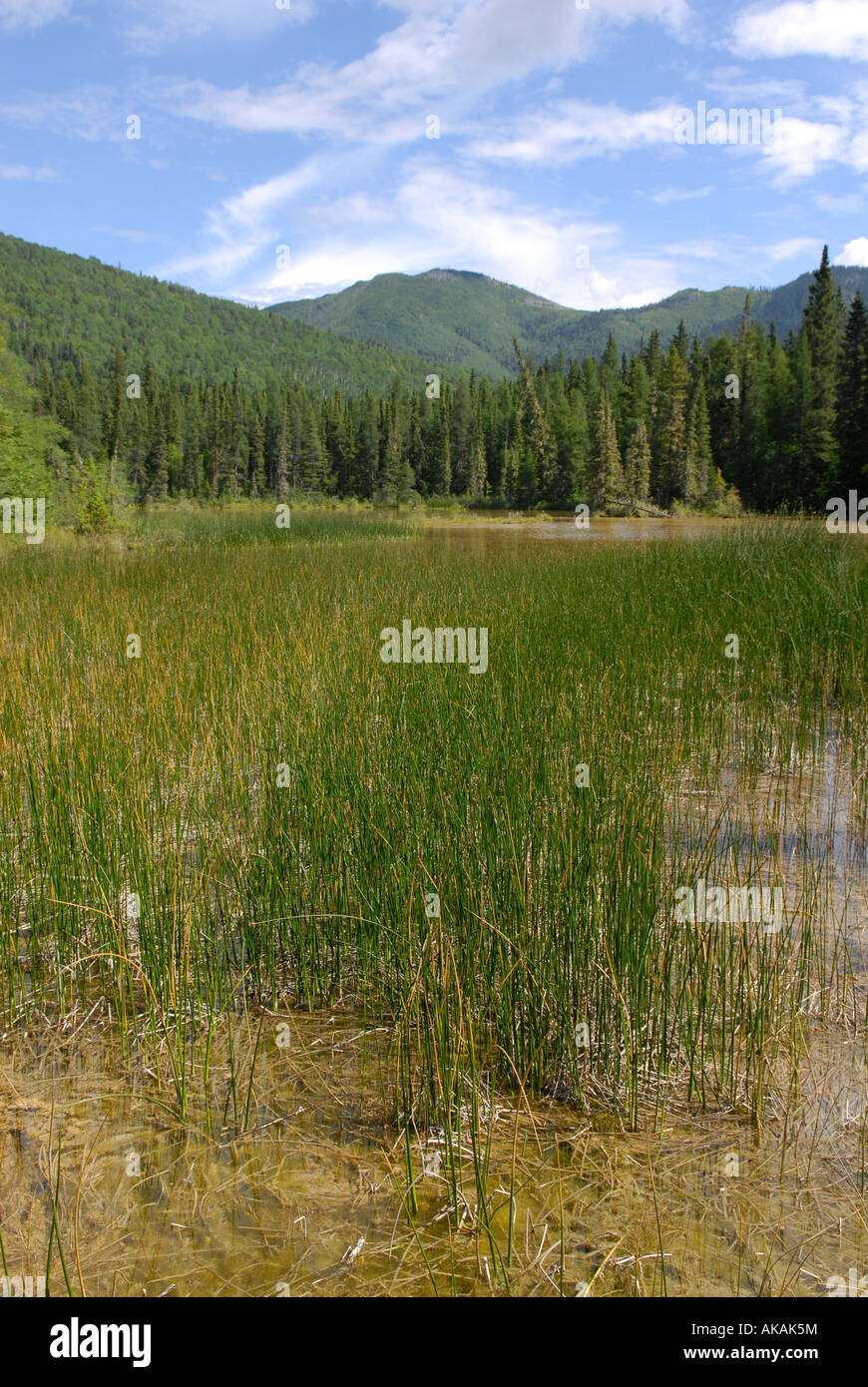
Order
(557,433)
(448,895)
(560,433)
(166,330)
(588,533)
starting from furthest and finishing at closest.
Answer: (166,330) < (557,433) < (560,433) < (588,533) < (448,895)

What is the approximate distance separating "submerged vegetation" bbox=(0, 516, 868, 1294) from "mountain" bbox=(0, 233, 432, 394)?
412 feet

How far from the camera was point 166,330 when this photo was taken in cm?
14900

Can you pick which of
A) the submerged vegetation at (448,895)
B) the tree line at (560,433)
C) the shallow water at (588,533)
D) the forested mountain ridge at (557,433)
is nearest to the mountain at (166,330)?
the forested mountain ridge at (557,433)

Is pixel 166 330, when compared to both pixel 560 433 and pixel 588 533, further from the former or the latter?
pixel 588 533

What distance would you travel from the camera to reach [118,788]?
3.69m

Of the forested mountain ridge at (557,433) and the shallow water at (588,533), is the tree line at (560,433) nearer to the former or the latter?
the forested mountain ridge at (557,433)

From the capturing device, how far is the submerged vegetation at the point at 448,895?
2145mm

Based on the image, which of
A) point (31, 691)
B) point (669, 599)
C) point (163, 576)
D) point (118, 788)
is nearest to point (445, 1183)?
point (118, 788)

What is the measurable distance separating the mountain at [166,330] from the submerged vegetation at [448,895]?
126 meters

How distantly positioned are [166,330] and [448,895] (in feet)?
550

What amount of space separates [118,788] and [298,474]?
64.3 metres

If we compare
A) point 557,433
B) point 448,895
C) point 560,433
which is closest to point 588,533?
point 448,895

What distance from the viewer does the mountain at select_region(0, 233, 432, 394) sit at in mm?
128250
